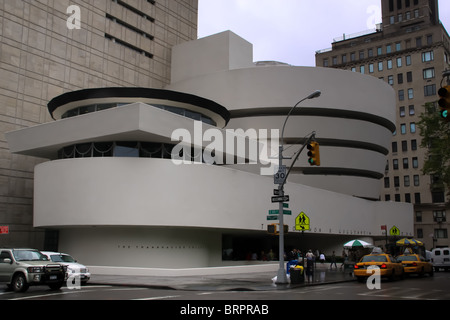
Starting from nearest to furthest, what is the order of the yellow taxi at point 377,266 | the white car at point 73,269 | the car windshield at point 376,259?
the white car at point 73,269, the yellow taxi at point 377,266, the car windshield at point 376,259

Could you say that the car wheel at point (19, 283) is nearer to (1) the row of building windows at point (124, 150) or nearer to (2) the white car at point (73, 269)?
(2) the white car at point (73, 269)

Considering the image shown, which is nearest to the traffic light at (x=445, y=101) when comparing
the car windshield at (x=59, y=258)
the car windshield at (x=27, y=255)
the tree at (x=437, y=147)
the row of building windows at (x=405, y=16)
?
the car windshield at (x=27, y=255)

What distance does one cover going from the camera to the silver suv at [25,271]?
62.7ft

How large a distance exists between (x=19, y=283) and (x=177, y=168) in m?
16.0

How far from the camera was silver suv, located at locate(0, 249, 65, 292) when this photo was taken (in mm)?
19125

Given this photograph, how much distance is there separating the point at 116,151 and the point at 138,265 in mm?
8419

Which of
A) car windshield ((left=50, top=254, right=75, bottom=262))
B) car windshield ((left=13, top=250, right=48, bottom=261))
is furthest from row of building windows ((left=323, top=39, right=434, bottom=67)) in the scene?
car windshield ((left=13, top=250, right=48, bottom=261))

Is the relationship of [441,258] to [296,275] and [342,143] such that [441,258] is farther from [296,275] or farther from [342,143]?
[296,275]

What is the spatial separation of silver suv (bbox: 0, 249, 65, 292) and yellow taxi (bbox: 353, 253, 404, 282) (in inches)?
639

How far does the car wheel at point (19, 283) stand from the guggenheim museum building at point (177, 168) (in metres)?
13.1

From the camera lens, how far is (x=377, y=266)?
26469mm

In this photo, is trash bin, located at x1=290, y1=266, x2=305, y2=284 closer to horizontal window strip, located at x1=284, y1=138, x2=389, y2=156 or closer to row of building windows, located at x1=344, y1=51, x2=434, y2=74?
horizontal window strip, located at x1=284, y1=138, x2=389, y2=156

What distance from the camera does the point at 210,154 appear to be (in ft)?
129
